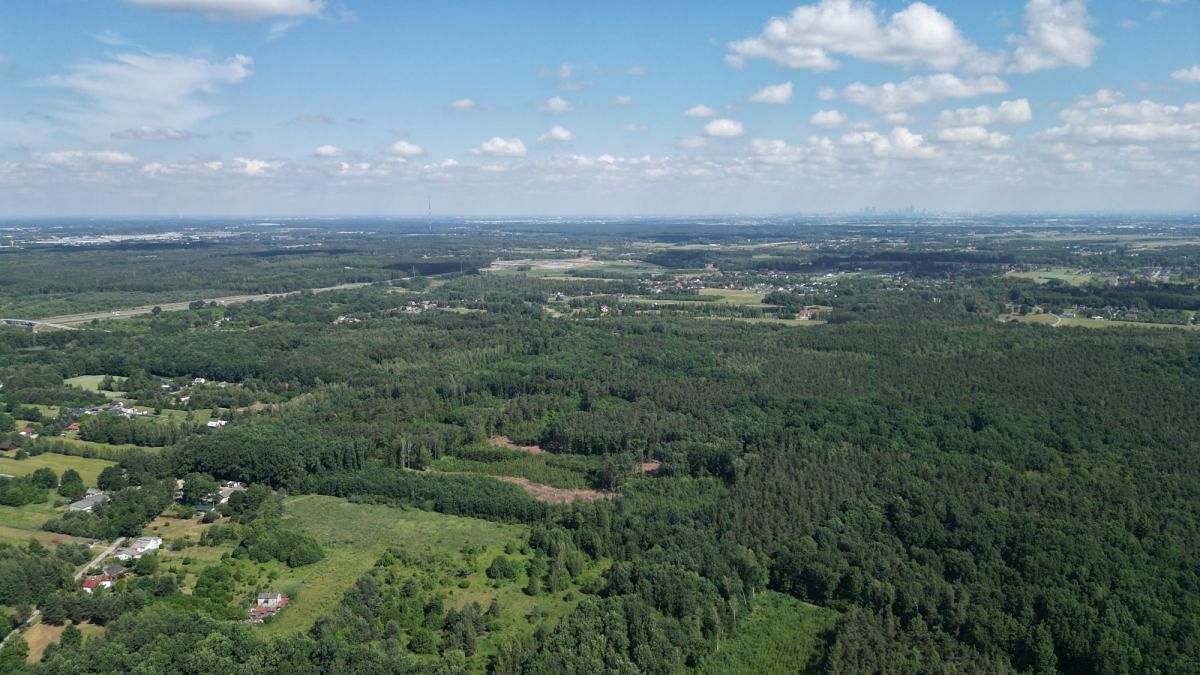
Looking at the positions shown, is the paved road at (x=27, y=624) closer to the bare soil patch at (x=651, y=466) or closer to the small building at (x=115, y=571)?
the small building at (x=115, y=571)

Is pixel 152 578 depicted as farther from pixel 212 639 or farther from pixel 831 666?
pixel 831 666

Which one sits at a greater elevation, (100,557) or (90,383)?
(90,383)

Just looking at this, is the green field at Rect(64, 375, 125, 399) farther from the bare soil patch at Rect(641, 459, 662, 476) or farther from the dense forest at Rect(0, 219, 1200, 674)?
the bare soil patch at Rect(641, 459, 662, 476)

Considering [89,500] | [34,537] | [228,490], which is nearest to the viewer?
[34,537]

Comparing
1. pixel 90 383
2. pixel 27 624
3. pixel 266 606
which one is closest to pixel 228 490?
pixel 266 606

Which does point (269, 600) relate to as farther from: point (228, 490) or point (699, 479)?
point (699, 479)
